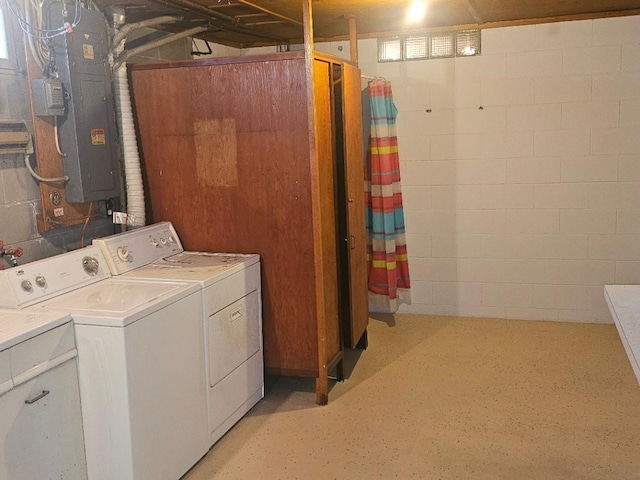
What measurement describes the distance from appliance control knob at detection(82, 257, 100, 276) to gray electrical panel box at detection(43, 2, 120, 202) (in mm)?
363

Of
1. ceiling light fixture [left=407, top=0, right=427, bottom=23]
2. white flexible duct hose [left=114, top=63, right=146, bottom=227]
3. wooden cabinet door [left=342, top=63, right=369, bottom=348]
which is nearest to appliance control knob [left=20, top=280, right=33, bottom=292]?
white flexible duct hose [left=114, top=63, right=146, bottom=227]

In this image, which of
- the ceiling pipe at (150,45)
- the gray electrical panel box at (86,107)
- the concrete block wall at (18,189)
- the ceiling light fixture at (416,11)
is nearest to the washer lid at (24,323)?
the concrete block wall at (18,189)

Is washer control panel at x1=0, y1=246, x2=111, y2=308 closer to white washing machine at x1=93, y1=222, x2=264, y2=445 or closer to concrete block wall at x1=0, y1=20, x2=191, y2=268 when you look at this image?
white washing machine at x1=93, y1=222, x2=264, y2=445

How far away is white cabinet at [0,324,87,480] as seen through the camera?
226 cm

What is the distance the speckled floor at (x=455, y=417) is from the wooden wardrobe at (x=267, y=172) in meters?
0.32

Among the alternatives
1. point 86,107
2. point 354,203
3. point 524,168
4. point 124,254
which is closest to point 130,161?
point 86,107

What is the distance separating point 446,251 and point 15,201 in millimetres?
3236

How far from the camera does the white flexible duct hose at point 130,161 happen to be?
3.61m

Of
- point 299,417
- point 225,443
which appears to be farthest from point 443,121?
point 225,443

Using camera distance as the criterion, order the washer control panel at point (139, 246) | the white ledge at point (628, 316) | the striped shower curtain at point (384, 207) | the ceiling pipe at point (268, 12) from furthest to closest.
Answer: the striped shower curtain at point (384, 207)
the ceiling pipe at point (268, 12)
the washer control panel at point (139, 246)
the white ledge at point (628, 316)

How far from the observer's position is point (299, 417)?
3539 mm

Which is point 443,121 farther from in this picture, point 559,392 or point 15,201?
point 15,201

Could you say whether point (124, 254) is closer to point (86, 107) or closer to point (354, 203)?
point (86, 107)

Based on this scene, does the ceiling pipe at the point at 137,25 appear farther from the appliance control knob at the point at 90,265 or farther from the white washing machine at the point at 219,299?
the appliance control knob at the point at 90,265
